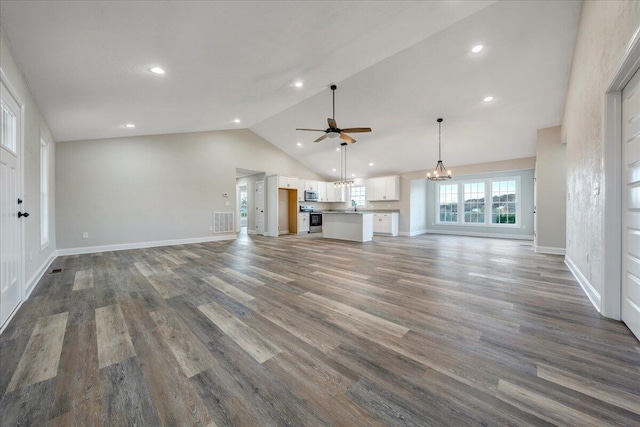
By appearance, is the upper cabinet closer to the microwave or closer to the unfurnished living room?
the microwave

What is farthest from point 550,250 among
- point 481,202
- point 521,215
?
point 481,202

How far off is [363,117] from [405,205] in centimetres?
405

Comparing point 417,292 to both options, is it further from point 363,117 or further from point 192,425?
point 363,117

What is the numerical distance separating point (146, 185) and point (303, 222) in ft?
16.7

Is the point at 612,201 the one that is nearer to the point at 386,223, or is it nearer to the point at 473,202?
the point at 386,223

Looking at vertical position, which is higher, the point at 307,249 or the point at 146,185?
the point at 146,185

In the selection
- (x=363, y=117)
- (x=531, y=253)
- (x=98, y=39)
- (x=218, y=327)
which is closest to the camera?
(x=218, y=327)

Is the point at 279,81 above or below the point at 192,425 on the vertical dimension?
above

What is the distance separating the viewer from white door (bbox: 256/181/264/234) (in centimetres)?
895

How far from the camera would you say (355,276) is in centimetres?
350

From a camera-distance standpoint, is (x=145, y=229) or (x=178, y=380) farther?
(x=145, y=229)

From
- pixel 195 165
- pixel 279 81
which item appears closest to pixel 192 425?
pixel 279 81

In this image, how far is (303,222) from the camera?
9.47m

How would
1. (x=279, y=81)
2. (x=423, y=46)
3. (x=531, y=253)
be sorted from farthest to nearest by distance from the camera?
(x=531, y=253) < (x=279, y=81) < (x=423, y=46)
